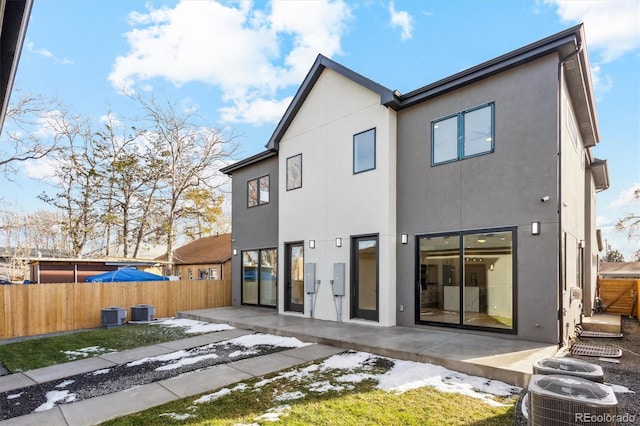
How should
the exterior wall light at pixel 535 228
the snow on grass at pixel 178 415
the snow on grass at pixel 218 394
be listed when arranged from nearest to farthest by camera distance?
the snow on grass at pixel 178 415 < the snow on grass at pixel 218 394 < the exterior wall light at pixel 535 228

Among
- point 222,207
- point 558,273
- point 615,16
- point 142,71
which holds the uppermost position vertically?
point 142,71

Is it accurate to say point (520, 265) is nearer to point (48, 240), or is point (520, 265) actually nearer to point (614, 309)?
point (614, 309)

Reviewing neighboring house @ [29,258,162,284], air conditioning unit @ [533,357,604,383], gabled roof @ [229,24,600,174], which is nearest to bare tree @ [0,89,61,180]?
neighboring house @ [29,258,162,284]

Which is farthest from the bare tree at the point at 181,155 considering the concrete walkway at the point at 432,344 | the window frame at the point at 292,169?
the concrete walkway at the point at 432,344

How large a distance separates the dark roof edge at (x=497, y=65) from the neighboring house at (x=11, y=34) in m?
7.19

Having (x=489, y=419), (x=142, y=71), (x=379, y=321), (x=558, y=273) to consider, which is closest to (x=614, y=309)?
(x=558, y=273)

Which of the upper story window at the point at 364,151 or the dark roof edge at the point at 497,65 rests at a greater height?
the dark roof edge at the point at 497,65

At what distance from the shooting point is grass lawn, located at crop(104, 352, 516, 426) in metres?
3.83

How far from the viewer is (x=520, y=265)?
673cm

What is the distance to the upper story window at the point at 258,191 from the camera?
42.2 feet

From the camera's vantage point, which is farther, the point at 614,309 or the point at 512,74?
the point at 614,309

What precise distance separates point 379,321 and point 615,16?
9037 millimetres

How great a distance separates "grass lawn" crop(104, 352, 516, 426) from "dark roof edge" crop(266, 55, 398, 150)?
20.7 feet

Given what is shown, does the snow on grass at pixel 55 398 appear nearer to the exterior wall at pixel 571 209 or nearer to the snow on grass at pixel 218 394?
the snow on grass at pixel 218 394
